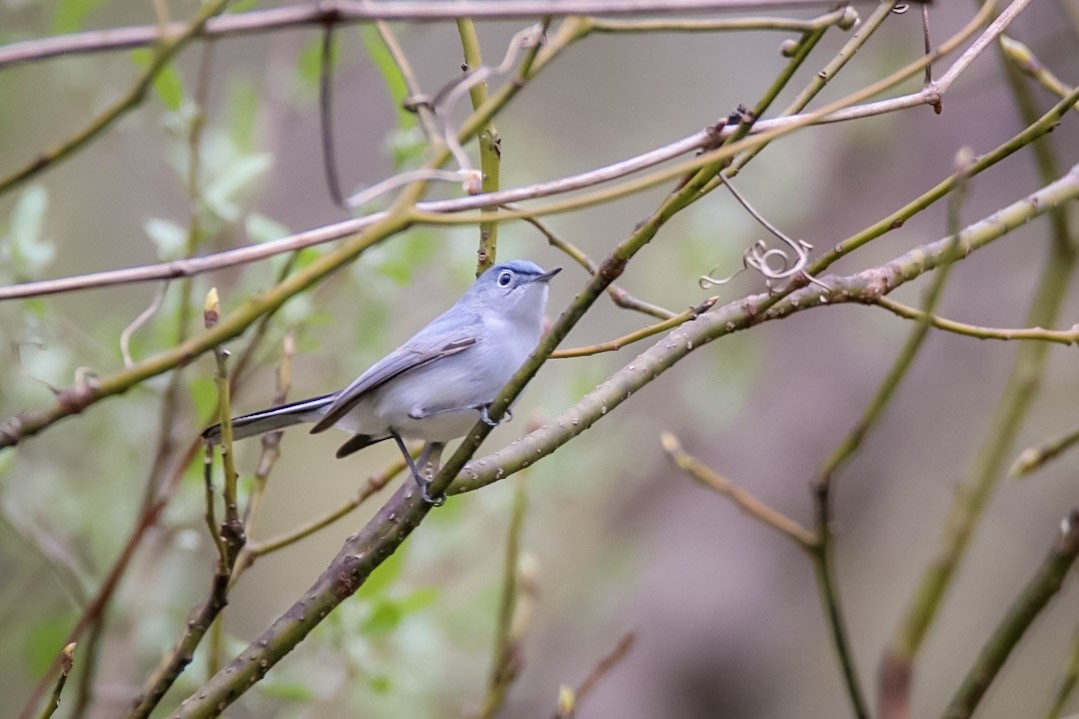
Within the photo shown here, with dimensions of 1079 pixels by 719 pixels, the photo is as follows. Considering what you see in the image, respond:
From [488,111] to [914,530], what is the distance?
5442mm

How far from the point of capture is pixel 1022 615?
1.97 metres

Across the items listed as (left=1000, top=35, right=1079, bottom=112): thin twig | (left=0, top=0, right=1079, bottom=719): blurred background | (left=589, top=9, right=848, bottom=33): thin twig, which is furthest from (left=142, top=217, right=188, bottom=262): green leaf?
(left=1000, top=35, right=1079, bottom=112): thin twig

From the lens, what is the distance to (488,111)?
1.25 m

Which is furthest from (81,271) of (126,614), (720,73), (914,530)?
(914,530)

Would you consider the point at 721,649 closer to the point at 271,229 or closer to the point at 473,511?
the point at 473,511

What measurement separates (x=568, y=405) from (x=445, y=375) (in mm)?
1123

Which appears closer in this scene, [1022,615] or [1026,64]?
[1022,615]

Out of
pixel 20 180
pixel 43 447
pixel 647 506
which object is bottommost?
pixel 647 506

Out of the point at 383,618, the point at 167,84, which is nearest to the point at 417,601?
the point at 383,618

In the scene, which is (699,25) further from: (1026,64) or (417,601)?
(417,601)

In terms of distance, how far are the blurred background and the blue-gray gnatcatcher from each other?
0.23 meters

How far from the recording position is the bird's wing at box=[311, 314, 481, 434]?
98.0 inches

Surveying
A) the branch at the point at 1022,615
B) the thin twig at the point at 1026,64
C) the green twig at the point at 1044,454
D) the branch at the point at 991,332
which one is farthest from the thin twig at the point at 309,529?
the thin twig at the point at 1026,64

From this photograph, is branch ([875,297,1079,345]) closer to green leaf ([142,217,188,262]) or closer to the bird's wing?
the bird's wing
